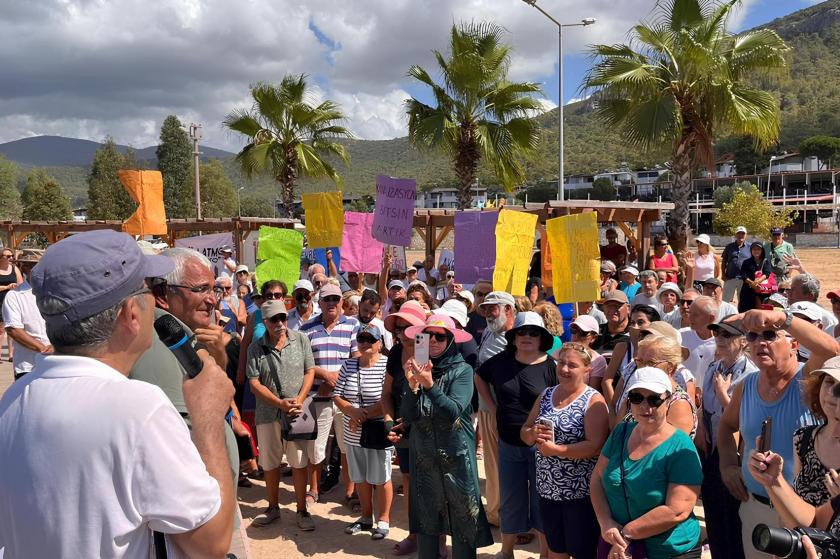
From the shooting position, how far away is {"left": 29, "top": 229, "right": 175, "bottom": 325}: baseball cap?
1441 mm

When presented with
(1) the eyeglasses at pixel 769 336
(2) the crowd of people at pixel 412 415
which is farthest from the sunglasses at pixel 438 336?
(1) the eyeglasses at pixel 769 336

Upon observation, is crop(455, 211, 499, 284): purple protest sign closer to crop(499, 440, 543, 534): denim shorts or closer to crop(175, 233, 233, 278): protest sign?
crop(499, 440, 543, 534): denim shorts

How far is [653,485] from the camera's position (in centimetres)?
315

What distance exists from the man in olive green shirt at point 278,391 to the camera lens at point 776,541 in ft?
12.7

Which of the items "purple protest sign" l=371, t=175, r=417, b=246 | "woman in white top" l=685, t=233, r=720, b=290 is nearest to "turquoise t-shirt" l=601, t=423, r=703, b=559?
"purple protest sign" l=371, t=175, r=417, b=246

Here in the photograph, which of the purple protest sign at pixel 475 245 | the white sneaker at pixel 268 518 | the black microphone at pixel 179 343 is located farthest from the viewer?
the purple protest sign at pixel 475 245

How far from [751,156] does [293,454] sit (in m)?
88.3

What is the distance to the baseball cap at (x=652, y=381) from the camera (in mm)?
3133

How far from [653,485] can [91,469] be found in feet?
8.54

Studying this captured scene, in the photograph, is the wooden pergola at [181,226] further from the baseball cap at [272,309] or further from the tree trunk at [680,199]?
the tree trunk at [680,199]

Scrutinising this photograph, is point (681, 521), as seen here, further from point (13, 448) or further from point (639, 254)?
point (639, 254)

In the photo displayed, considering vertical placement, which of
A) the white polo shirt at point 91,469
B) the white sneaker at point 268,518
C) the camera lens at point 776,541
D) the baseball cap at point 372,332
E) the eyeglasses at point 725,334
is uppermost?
the white polo shirt at point 91,469

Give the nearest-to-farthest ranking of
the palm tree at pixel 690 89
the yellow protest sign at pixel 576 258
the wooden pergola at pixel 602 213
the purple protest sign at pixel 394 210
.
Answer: the yellow protest sign at pixel 576 258 → the purple protest sign at pixel 394 210 → the wooden pergola at pixel 602 213 → the palm tree at pixel 690 89

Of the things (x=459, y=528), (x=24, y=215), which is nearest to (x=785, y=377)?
(x=459, y=528)
